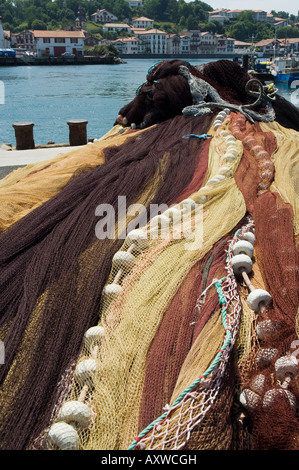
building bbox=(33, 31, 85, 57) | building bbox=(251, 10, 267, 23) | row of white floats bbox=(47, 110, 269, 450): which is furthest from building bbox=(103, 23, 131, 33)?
row of white floats bbox=(47, 110, 269, 450)

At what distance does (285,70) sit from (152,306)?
39679mm

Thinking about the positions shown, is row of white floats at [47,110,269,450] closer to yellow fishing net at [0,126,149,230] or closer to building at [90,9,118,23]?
yellow fishing net at [0,126,149,230]

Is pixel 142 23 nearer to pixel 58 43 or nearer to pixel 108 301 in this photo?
pixel 58 43

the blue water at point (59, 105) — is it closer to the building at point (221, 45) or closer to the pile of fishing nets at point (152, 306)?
the pile of fishing nets at point (152, 306)

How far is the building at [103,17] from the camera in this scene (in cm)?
12525

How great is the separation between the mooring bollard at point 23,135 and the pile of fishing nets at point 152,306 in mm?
3949

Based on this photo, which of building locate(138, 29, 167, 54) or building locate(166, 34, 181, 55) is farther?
building locate(166, 34, 181, 55)

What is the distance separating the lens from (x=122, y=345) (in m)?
2.04

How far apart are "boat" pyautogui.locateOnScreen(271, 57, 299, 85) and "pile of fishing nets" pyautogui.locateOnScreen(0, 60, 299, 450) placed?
1382 inches

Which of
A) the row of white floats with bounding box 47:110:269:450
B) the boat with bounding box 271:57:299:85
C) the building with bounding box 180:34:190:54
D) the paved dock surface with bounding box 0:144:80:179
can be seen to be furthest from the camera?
the building with bounding box 180:34:190:54

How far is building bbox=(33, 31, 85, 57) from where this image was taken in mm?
75750

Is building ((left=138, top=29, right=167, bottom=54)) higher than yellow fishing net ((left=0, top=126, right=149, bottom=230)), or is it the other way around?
building ((left=138, top=29, right=167, bottom=54))

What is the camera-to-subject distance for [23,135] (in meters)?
7.61
